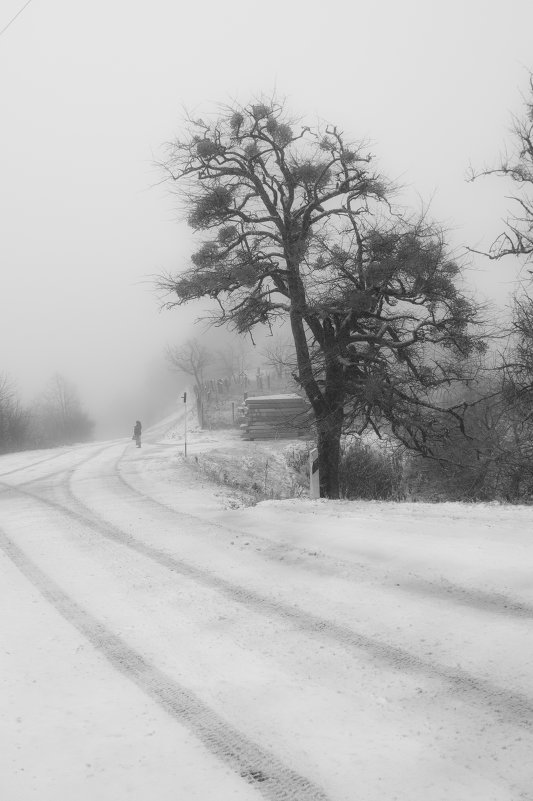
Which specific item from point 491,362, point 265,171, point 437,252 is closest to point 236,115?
point 265,171

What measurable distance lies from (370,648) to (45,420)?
6940cm

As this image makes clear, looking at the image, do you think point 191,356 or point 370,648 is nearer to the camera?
point 370,648

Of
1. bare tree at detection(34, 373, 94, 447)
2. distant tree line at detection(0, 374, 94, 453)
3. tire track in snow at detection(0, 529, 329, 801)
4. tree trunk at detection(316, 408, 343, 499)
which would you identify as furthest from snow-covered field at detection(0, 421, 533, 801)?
bare tree at detection(34, 373, 94, 447)

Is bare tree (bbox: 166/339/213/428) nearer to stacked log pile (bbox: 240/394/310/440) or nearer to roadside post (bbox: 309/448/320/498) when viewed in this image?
stacked log pile (bbox: 240/394/310/440)

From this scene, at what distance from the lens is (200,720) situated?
3779 mm

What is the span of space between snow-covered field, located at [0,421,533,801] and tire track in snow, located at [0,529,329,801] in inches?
0.5

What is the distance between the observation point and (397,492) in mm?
22344

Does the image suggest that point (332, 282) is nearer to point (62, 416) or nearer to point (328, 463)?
point (328, 463)

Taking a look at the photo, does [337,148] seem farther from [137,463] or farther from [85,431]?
[85,431]

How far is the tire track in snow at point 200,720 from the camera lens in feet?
10.3

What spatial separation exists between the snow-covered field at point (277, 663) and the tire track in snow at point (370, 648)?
17 millimetres

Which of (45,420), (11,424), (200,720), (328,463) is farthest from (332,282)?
(45,420)

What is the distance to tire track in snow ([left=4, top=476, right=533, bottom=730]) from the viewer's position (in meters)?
3.75

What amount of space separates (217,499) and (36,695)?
8379mm
